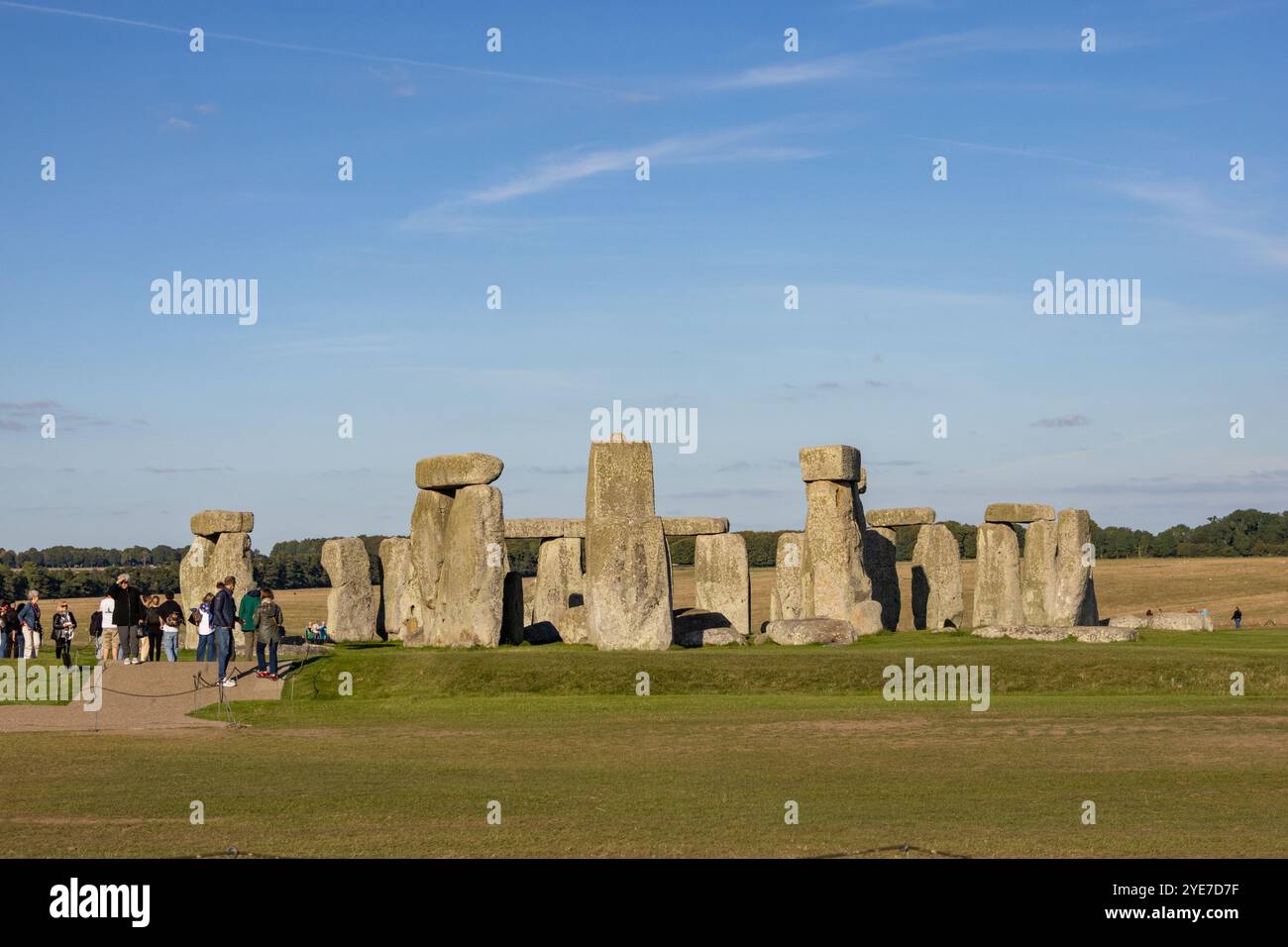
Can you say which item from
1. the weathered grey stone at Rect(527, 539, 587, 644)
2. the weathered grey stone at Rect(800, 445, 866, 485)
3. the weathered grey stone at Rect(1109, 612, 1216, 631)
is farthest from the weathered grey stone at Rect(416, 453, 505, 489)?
the weathered grey stone at Rect(1109, 612, 1216, 631)

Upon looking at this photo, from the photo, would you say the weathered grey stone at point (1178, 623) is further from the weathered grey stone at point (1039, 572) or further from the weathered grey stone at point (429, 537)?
the weathered grey stone at point (429, 537)

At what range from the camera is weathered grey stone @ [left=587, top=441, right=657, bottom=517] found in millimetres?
26031

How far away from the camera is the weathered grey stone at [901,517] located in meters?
38.7

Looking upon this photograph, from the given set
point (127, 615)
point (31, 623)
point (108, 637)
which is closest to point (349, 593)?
point (31, 623)

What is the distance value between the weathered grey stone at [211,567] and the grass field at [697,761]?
8.10 m

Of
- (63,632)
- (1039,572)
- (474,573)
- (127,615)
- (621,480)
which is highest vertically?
(621,480)

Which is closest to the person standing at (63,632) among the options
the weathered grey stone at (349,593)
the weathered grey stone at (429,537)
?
the weathered grey stone at (429,537)

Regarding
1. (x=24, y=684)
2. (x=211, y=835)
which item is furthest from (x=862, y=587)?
(x=211, y=835)

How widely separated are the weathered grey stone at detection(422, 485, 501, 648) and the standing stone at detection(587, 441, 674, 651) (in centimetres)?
192

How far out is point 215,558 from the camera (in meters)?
31.5

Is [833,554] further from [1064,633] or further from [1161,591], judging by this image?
[1161,591]

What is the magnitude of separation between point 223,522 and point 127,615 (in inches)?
269
